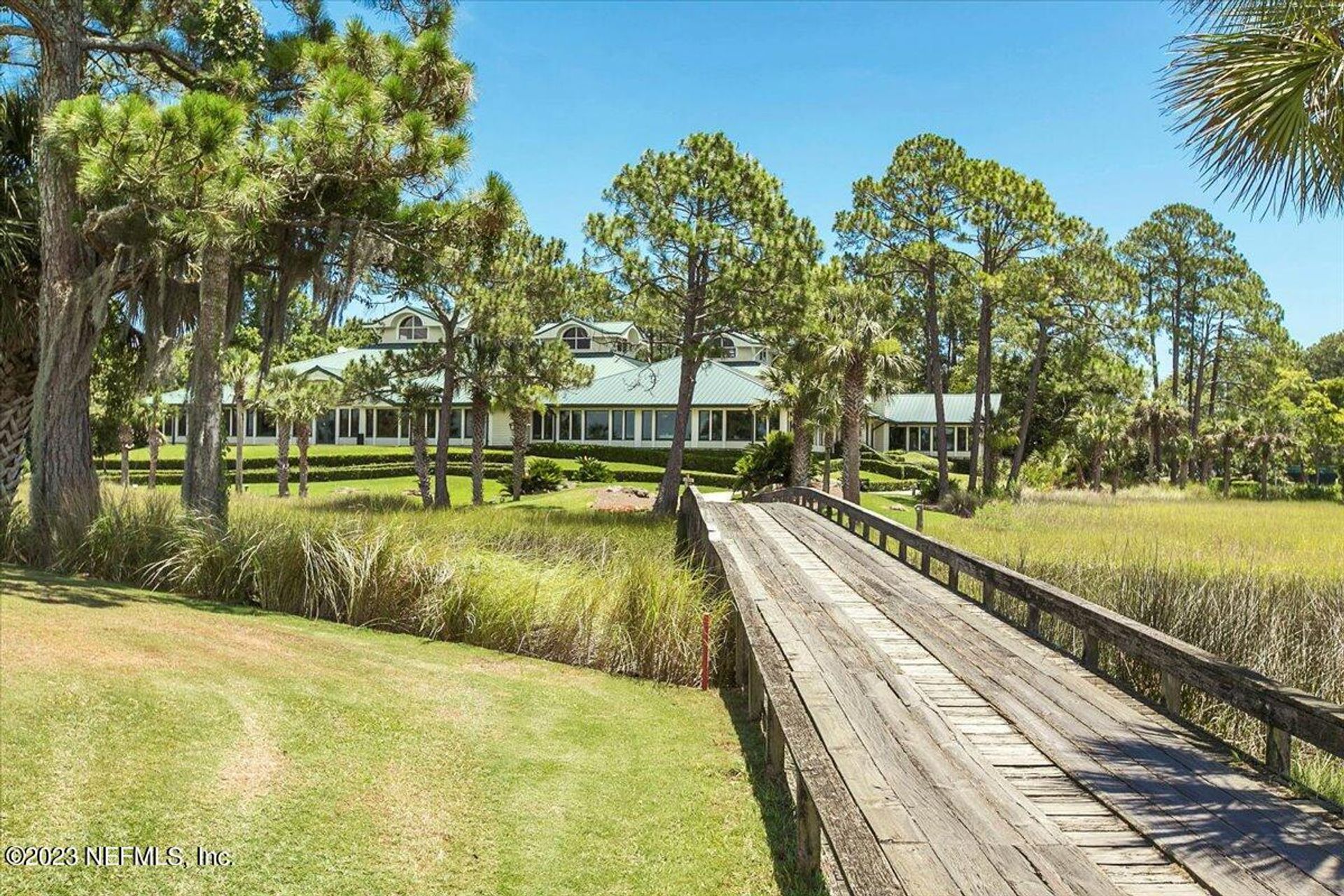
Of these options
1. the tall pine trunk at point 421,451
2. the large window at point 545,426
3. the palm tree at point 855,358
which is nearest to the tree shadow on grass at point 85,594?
the tall pine trunk at point 421,451

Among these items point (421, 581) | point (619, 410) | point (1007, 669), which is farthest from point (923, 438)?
point (1007, 669)

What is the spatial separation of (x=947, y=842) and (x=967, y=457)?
158 ft

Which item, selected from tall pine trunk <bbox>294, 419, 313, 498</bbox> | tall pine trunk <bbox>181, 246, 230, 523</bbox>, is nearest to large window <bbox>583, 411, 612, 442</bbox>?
tall pine trunk <bbox>294, 419, 313, 498</bbox>

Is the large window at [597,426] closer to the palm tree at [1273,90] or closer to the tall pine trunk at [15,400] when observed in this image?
the tall pine trunk at [15,400]

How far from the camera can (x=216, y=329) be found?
13062 millimetres

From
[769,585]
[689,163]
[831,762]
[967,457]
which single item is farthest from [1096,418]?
[831,762]

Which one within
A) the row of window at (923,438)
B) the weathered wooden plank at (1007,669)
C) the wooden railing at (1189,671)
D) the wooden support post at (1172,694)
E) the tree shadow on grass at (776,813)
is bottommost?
the tree shadow on grass at (776,813)

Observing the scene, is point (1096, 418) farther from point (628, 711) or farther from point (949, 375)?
point (628, 711)

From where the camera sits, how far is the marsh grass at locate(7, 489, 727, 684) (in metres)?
9.36

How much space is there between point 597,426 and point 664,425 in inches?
142

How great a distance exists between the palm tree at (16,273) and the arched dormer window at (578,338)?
130ft

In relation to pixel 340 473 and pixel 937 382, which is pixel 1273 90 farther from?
pixel 340 473

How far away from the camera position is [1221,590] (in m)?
9.77

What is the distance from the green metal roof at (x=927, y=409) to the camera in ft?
168
